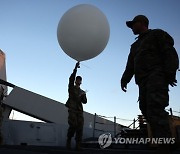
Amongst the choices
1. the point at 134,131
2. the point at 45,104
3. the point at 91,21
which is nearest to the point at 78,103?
the point at 91,21

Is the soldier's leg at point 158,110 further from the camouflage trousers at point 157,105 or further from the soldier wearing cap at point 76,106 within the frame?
the soldier wearing cap at point 76,106

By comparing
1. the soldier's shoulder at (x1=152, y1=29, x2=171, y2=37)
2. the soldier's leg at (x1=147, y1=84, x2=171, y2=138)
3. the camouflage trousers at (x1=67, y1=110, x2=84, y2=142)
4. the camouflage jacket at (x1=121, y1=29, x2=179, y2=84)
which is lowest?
the soldier's leg at (x1=147, y1=84, x2=171, y2=138)

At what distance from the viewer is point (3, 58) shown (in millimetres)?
17766

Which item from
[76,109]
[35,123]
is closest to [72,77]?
[76,109]

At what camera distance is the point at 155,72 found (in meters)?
2.48

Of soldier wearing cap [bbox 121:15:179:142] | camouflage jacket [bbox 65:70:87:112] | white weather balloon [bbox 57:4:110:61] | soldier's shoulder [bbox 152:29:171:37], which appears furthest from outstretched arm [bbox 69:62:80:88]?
soldier's shoulder [bbox 152:29:171:37]

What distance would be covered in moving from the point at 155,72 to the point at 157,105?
1.12 feet

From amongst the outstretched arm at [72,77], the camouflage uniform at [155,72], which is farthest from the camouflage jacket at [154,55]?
the outstretched arm at [72,77]

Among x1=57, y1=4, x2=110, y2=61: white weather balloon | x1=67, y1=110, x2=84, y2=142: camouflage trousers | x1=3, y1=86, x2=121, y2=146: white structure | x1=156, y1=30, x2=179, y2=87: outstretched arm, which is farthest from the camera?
x1=3, y1=86, x2=121, y2=146: white structure

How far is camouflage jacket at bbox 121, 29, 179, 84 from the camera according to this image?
2.43m

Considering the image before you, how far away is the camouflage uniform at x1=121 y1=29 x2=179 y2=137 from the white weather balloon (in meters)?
1.62

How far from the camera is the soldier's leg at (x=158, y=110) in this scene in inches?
88.5

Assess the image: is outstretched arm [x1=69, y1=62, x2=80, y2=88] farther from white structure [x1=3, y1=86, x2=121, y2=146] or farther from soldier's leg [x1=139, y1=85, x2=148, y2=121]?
white structure [x1=3, y1=86, x2=121, y2=146]

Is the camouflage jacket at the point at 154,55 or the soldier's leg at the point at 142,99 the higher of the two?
the camouflage jacket at the point at 154,55
